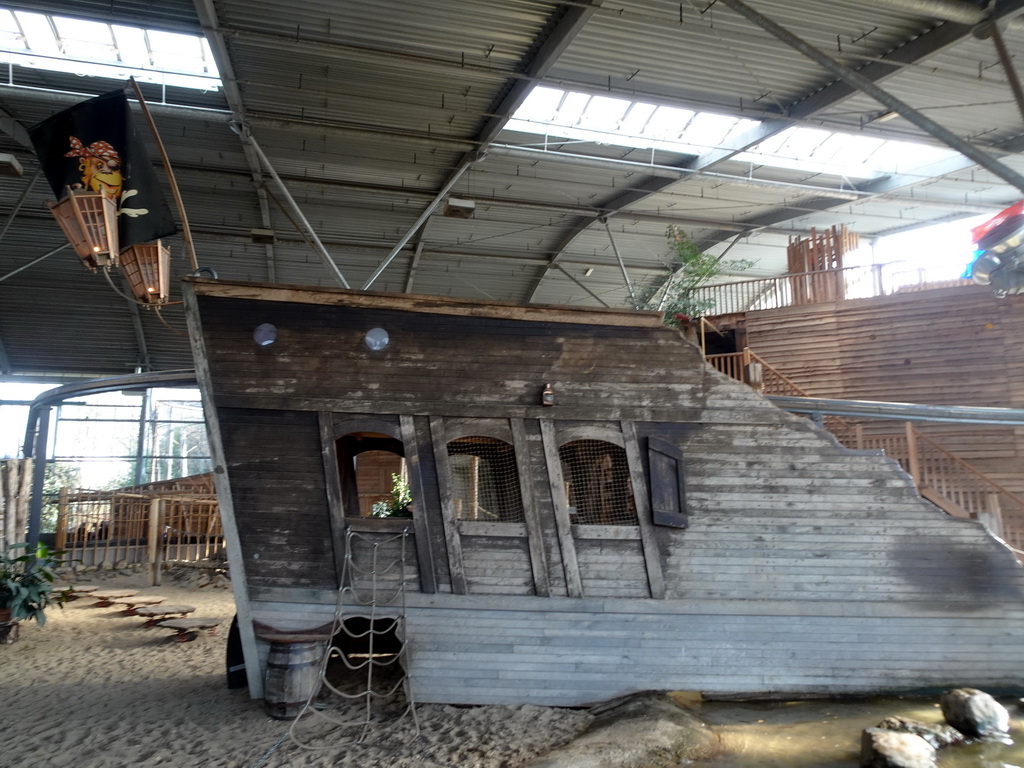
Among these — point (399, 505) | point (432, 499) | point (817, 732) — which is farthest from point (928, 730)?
point (399, 505)

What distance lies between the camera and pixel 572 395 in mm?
7109

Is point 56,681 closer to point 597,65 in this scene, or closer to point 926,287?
point 597,65

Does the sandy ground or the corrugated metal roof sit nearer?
the sandy ground

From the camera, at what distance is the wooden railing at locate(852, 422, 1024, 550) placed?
10211 mm

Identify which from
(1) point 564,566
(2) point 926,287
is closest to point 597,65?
(1) point 564,566

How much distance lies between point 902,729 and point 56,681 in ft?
28.7

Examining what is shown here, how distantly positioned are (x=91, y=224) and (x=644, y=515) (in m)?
5.87

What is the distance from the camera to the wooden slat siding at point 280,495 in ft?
22.1

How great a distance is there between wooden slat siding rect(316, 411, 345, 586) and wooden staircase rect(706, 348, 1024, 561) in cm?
621

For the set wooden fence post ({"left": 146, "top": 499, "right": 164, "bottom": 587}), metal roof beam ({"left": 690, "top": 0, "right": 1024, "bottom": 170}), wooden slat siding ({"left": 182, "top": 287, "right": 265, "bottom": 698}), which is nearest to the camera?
wooden slat siding ({"left": 182, "top": 287, "right": 265, "bottom": 698})

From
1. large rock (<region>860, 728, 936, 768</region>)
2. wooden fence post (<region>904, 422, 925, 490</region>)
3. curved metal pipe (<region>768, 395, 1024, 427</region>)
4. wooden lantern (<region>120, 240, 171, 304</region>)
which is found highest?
wooden lantern (<region>120, 240, 171, 304</region>)

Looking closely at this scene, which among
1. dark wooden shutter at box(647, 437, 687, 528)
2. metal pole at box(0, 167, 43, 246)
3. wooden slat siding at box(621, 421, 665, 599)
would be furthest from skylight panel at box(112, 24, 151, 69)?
dark wooden shutter at box(647, 437, 687, 528)

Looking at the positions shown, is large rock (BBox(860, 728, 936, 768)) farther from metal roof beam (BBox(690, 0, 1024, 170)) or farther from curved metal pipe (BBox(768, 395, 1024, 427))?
metal roof beam (BBox(690, 0, 1024, 170))

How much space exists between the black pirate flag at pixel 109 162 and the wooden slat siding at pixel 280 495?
194cm
